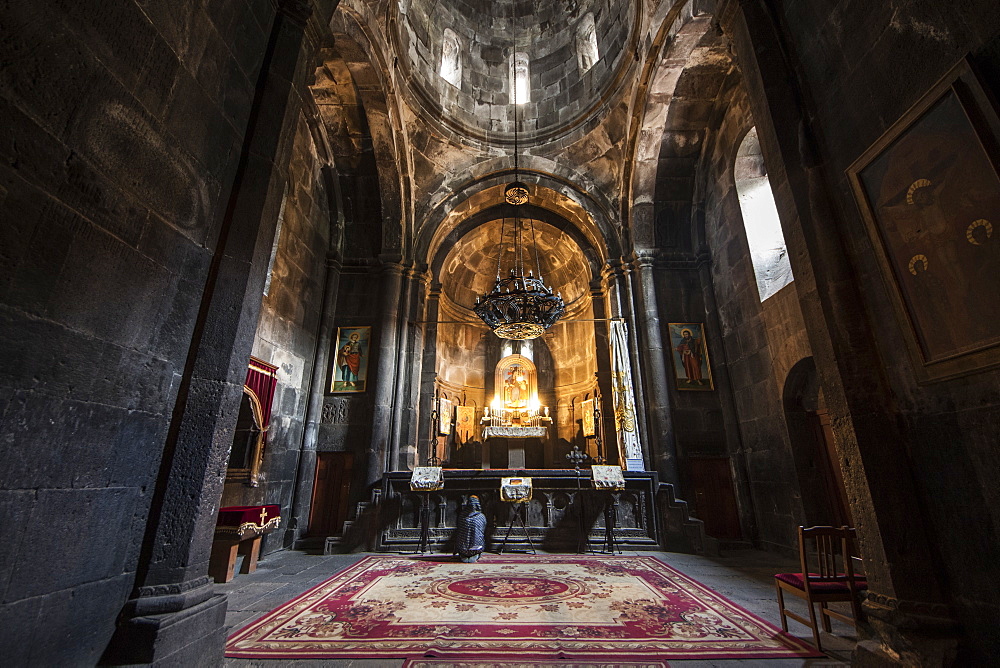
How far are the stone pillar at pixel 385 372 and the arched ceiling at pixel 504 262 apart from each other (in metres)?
2.36

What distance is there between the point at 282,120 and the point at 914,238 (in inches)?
207

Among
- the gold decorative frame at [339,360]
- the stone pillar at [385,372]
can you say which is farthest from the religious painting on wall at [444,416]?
the gold decorative frame at [339,360]

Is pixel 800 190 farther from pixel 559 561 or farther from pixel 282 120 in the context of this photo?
pixel 559 561

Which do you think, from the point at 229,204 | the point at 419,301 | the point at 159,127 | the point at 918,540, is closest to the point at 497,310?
the point at 419,301

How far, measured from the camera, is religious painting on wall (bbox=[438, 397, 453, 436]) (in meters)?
11.5

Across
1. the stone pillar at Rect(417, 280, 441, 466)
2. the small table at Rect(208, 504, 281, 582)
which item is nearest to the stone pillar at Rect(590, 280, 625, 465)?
the stone pillar at Rect(417, 280, 441, 466)

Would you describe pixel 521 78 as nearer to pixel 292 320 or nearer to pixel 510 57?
pixel 510 57

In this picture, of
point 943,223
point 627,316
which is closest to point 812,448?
point 627,316

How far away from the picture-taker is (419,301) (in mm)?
10594

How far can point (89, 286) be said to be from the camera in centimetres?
252

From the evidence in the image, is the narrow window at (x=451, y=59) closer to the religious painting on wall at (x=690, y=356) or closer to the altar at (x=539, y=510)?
the religious painting on wall at (x=690, y=356)

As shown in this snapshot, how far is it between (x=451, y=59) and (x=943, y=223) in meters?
12.7

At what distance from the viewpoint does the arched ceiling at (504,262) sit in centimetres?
1293

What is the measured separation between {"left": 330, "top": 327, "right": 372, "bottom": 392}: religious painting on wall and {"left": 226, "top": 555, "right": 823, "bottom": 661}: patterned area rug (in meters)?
4.34
